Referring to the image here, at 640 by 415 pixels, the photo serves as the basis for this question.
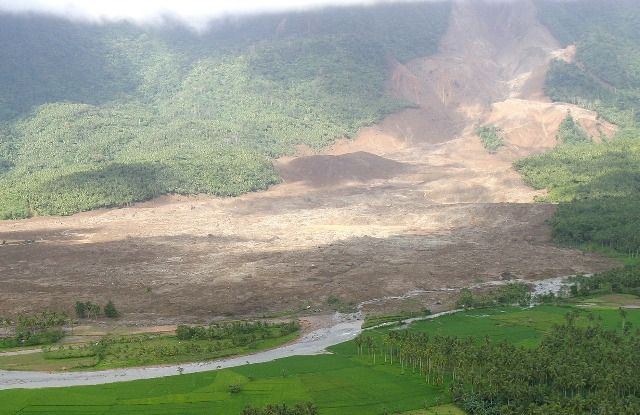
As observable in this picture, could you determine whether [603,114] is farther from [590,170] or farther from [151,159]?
[151,159]

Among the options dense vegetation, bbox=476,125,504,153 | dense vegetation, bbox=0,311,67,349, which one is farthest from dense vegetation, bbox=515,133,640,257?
dense vegetation, bbox=0,311,67,349

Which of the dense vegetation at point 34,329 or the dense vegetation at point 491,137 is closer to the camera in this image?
the dense vegetation at point 34,329

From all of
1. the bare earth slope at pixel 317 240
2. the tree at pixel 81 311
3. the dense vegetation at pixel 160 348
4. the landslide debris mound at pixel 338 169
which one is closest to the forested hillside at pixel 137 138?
the bare earth slope at pixel 317 240

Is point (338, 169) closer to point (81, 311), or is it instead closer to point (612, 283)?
point (612, 283)

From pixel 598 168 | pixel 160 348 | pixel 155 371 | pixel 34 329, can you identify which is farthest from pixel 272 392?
pixel 598 168

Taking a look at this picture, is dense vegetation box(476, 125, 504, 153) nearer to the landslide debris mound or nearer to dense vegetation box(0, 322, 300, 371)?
the landslide debris mound

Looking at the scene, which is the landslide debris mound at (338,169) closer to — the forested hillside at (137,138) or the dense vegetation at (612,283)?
the forested hillside at (137,138)

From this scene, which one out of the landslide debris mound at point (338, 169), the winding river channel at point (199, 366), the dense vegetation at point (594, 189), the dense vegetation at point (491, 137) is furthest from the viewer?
the dense vegetation at point (491, 137)
